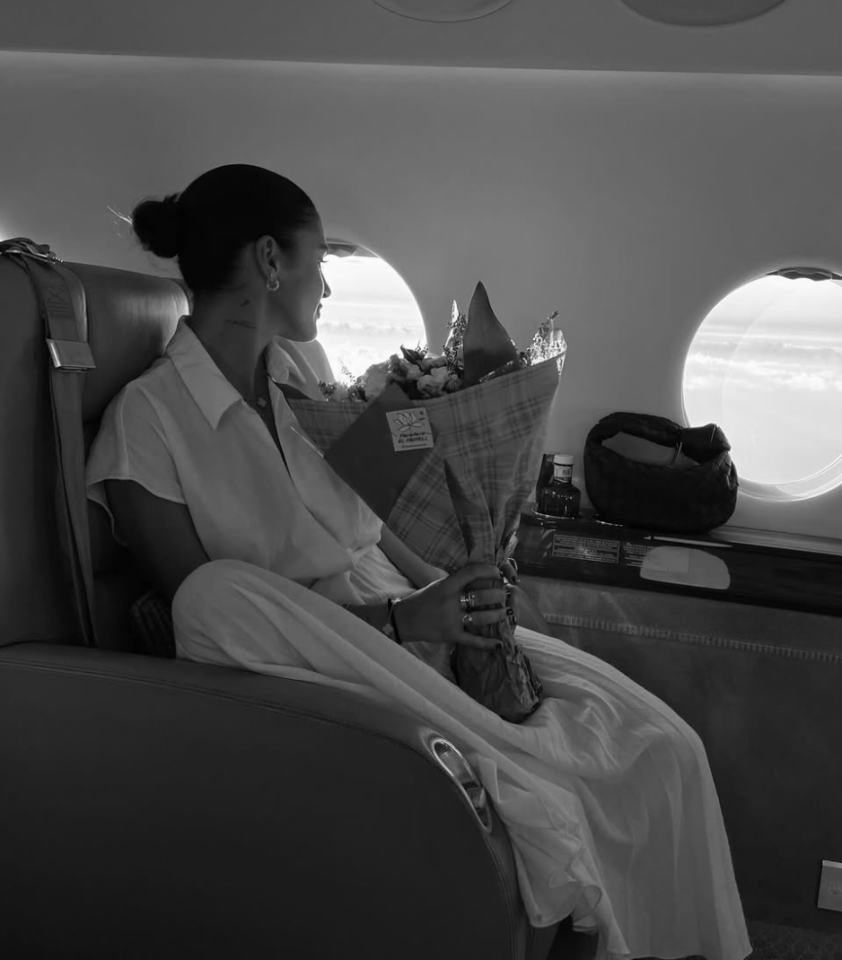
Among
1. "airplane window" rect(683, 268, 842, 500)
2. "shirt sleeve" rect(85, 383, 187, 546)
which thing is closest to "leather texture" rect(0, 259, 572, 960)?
"shirt sleeve" rect(85, 383, 187, 546)

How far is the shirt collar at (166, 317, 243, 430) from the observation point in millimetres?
1692

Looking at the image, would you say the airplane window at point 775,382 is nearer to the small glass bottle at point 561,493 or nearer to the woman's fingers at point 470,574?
the small glass bottle at point 561,493

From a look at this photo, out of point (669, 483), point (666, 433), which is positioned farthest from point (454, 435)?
point (666, 433)

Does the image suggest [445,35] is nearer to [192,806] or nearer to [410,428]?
[410,428]

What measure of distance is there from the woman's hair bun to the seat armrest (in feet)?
2.75

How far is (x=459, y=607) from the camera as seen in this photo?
5.08 feet

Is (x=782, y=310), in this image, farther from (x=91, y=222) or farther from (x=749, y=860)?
(x=91, y=222)

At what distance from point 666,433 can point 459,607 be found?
51.2 inches

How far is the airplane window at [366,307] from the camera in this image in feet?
9.39

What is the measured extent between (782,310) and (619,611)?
3.34ft

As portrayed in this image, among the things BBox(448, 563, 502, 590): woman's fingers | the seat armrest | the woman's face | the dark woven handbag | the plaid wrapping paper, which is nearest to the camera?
the seat armrest

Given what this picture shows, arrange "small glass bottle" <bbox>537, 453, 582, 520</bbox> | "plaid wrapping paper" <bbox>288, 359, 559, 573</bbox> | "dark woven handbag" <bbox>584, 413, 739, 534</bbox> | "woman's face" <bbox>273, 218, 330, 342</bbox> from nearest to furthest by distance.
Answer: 1. "plaid wrapping paper" <bbox>288, 359, 559, 573</bbox>
2. "woman's face" <bbox>273, 218, 330, 342</bbox>
3. "dark woven handbag" <bbox>584, 413, 739, 534</bbox>
4. "small glass bottle" <bbox>537, 453, 582, 520</bbox>

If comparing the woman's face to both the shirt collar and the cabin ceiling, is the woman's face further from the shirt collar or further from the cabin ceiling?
the cabin ceiling

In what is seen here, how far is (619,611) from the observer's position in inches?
98.9
